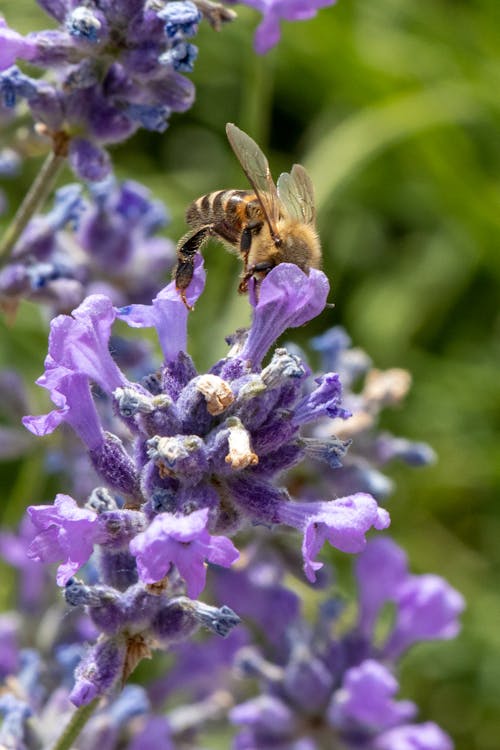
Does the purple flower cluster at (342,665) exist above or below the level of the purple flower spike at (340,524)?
below

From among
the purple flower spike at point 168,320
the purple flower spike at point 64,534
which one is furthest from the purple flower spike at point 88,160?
the purple flower spike at point 64,534

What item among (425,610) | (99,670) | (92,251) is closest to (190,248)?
(99,670)

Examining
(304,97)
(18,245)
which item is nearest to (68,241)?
(18,245)

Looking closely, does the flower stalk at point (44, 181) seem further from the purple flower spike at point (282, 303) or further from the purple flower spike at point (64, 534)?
the purple flower spike at point (64, 534)

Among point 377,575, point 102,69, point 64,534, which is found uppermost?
point 102,69

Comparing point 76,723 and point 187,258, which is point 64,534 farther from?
point 187,258

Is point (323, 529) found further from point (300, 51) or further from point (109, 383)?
point (300, 51)

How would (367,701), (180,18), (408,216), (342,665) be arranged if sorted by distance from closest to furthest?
(180,18)
(367,701)
(342,665)
(408,216)
